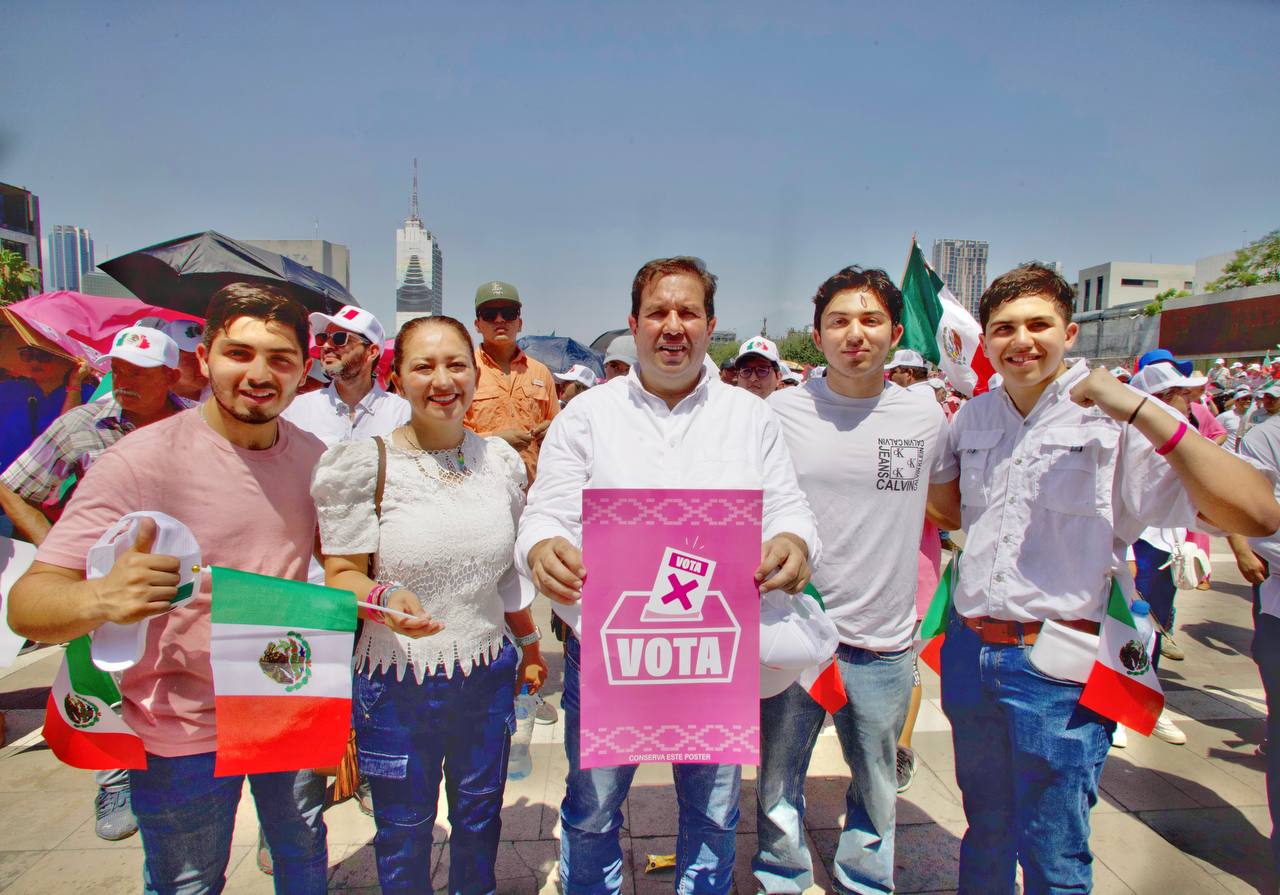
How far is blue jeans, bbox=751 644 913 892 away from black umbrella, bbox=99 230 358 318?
566 centimetres

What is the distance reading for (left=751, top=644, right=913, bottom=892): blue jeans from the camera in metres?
2.29

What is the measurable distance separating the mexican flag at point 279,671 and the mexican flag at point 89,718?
22cm

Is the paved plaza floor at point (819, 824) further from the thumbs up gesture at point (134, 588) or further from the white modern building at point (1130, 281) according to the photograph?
the white modern building at point (1130, 281)

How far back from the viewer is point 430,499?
1991mm

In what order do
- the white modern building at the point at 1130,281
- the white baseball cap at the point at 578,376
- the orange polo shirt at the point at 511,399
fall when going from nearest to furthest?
the orange polo shirt at the point at 511,399, the white baseball cap at the point at 578,376, the white modern building at the point at 1130,281

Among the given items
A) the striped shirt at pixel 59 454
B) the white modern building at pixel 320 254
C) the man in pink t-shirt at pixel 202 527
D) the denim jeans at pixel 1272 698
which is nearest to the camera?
the man in pink t-shirt at pixel 202 527

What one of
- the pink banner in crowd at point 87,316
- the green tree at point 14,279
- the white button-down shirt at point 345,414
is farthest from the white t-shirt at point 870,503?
the green tree at point 14,279

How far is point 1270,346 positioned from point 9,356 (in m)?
49.7

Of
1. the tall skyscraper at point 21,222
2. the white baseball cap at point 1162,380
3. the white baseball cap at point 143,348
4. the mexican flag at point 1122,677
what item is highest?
the tall skyscraper at point 21,222

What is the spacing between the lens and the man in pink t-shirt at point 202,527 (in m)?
1.64

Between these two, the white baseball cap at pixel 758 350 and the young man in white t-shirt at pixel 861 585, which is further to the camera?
the white baseball cap at pixel 758 350

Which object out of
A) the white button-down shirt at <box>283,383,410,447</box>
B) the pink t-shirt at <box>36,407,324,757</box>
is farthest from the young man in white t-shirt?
the white button-down shirt at <box>283,383,410,447</box>

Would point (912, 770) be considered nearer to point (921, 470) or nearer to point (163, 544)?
point (921, 470)

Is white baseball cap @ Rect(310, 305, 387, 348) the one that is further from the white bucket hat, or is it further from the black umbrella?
the black umbrella
